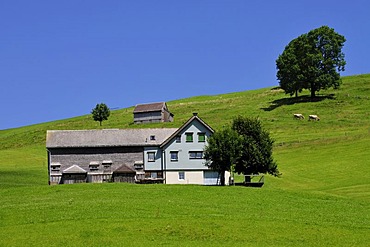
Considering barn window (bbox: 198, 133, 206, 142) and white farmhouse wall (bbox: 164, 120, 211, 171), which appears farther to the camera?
barn window (bbox: 198, 133, 206, 142)

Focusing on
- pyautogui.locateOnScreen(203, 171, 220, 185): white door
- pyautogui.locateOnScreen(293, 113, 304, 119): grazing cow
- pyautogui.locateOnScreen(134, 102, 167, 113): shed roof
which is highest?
pyautogui.locateOnScreen(134, 102, 167, 113): shed roof

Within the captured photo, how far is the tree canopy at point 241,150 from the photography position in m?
57.0

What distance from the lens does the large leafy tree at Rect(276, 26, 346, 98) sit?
117 meters

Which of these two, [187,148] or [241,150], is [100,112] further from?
[241,150]

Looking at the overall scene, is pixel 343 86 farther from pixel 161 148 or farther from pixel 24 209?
pixel 24 209

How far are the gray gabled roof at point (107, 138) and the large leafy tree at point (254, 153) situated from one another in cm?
1082

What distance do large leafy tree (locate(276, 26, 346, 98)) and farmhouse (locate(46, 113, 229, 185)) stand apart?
181ft

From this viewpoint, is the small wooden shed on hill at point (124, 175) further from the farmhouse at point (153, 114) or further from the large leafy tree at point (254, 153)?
the farmhouse at point (153, 114)

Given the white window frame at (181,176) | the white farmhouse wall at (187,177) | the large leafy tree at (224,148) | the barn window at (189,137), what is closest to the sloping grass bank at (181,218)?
the large leafy tree at (224,148)

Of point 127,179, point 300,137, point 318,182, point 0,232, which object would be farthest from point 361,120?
point 0,232

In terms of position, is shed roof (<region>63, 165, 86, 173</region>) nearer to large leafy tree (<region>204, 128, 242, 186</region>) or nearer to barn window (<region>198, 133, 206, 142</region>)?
barn window (<region>198, 133, 206, 142</region>)

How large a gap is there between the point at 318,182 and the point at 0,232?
37.7m

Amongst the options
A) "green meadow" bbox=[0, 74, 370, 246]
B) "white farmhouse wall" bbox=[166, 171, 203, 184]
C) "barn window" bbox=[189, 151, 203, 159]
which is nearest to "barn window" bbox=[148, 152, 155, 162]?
"white farmhouse wall" bbox=[166, 171, 203, 184]

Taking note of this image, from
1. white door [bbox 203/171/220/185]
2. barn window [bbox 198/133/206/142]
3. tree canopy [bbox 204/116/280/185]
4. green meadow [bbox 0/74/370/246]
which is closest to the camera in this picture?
green meadow [bbox 0/74/370/246]
